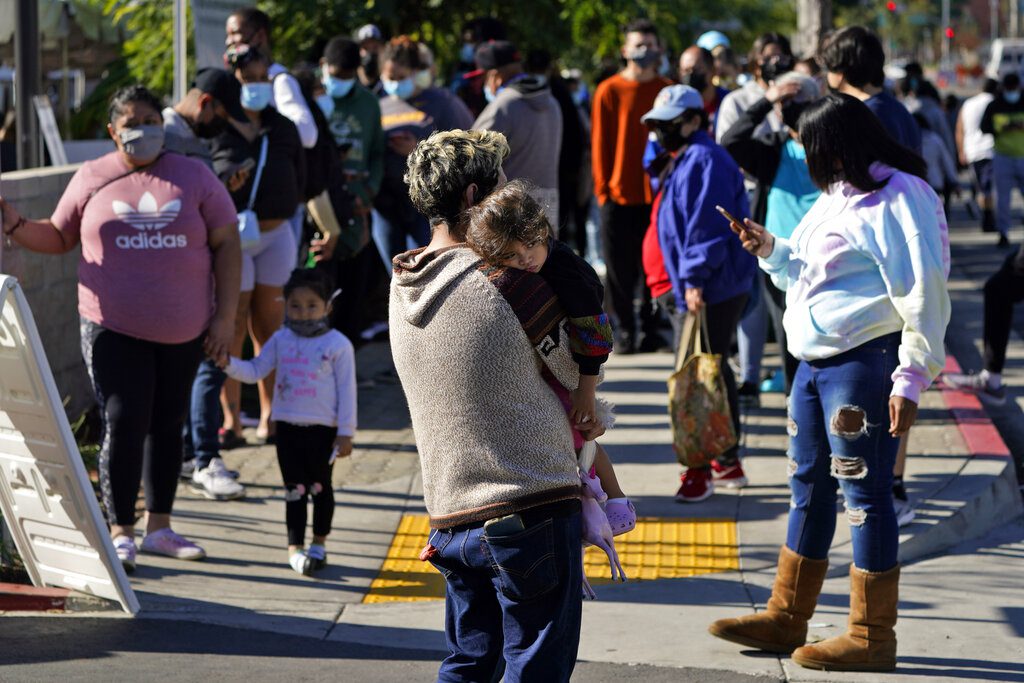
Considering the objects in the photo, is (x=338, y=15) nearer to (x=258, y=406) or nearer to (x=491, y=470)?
(x=258, y=406)

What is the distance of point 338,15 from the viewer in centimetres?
1380

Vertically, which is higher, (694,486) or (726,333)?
(726,333)

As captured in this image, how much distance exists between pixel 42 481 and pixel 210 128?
7.31 ft

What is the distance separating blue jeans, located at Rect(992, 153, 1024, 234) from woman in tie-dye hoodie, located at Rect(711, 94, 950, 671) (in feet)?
38.1

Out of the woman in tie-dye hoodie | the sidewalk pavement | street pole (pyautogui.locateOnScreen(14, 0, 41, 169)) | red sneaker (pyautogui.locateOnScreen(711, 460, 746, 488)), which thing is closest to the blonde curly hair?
the woman in tie-dye hoodie

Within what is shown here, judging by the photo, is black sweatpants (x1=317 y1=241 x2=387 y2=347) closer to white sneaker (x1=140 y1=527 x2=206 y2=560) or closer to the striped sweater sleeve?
white sneaker (x1=140 y1=527 x2=206 y2=560)

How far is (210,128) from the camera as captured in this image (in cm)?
691

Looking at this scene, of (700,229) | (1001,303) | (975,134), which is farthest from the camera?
(975,134)

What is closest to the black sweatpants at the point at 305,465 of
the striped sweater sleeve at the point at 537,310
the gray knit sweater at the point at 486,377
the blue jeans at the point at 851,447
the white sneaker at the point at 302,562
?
the white sneaker at the point at 302,562

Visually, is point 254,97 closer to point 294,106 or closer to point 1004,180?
point 294,106

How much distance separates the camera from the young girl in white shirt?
5867mm

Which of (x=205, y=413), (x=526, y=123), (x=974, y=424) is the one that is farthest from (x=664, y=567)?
(x=526, y=123)

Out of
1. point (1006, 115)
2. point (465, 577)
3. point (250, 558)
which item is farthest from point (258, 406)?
point (1006, 115)

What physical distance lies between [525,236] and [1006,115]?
13.9m
